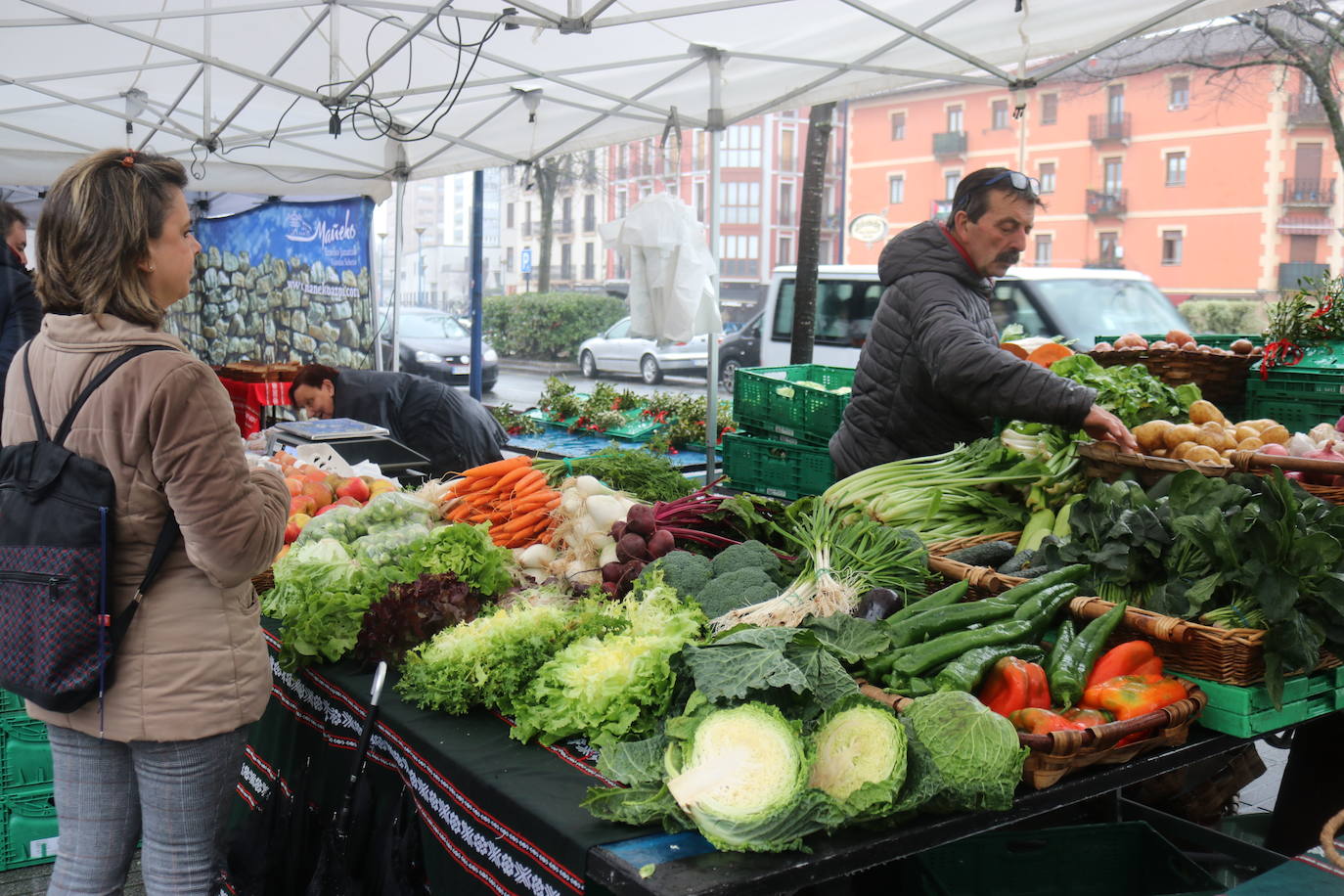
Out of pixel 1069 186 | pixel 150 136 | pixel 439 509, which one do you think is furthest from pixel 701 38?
pixel 1069 186

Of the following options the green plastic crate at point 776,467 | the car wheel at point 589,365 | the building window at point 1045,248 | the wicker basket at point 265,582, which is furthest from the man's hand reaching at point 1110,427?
the building window at point 1045,248

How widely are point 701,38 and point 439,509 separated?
158 inches

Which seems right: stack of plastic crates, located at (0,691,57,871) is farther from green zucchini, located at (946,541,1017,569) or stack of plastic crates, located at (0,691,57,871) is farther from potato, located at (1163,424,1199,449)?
potato, located at (1163,424,1199,449)

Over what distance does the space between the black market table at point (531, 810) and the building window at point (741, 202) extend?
5122 centimetres

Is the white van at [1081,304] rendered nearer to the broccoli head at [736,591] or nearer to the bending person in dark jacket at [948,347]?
the bending person in dark jacket at [948,347]

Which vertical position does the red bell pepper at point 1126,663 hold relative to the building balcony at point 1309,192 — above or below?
below

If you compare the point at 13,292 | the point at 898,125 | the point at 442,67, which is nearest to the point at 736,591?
→ the point at 13,292

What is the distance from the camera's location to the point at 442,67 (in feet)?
24.9

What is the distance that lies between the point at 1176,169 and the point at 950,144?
8.43 m

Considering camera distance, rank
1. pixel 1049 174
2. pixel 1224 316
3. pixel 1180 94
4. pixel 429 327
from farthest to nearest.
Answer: pixel 1049 174
pixel 1180 94
pixel 1224 316
pixel 429 327

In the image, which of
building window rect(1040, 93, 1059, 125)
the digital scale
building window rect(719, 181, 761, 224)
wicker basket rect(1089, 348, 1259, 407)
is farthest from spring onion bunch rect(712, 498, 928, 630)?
building window rect(719, 181, 761, 224)

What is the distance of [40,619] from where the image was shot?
1955mm

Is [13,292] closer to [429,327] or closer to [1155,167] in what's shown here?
[429,327]

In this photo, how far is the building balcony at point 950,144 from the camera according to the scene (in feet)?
137
